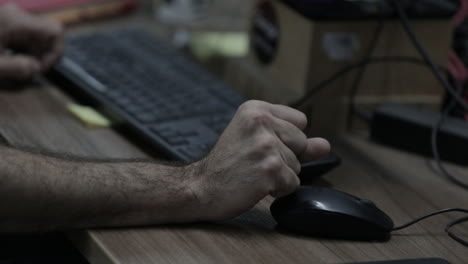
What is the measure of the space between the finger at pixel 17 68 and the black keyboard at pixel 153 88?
0.05 meters

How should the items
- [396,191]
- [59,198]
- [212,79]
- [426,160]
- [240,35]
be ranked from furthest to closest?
[240,35] → [212,79] → [426,160] → [396,191] → [59,198]

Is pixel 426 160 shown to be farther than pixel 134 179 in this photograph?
Yes

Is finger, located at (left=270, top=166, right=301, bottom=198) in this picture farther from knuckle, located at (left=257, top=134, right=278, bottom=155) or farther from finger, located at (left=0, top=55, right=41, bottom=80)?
finger, located at (left=0, top=55, right=41, bottom=80)

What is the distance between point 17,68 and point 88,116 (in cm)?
20

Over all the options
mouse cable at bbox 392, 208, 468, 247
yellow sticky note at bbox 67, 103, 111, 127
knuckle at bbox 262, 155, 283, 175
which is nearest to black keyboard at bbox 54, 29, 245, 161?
yellow sticky note at bbox 67, 103, 111, 127

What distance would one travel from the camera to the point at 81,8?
1.56 meters

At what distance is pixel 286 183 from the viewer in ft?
2.64

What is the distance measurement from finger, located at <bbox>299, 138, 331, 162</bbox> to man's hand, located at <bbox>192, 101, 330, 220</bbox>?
14mm

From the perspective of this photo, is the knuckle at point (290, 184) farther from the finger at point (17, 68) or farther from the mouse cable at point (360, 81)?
the finger at point (17, 68)

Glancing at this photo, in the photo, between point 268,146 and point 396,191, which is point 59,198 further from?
point 396,191

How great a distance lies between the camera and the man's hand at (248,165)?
0.80 m

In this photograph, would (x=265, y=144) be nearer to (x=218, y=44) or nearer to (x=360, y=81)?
(x=360, y=81)

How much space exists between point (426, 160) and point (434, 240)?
0.24 meters

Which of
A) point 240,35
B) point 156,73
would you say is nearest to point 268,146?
point 156,73
